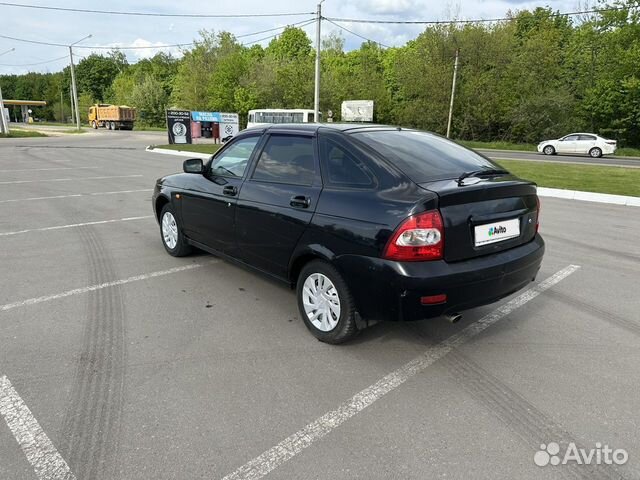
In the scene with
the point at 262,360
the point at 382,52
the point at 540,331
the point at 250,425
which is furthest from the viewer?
the point at 382,52

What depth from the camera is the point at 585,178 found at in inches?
560

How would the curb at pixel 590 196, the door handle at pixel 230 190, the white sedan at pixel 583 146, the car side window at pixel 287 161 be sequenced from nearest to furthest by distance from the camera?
the car side window at pixel 287 161 < the door handle at pixel 230 190 < the curb at pixel 590 196 < the white sedan at pixel 583 146

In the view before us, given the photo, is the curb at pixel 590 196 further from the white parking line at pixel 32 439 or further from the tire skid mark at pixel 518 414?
the white parking line at pixel 32 439

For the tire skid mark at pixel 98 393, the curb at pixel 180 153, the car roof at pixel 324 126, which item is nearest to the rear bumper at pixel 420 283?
the car roof at pixel 324 126

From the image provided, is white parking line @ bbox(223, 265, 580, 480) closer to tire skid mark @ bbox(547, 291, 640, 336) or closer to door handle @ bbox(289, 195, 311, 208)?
tire skid mark @ bbox(547, 291, 640, 336)

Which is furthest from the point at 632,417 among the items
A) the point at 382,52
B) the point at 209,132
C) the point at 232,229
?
the point at 382,52

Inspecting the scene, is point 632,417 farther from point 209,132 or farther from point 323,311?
point 209,132

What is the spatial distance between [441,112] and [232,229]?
39.4m

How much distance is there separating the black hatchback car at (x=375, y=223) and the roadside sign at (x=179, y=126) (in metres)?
23.4

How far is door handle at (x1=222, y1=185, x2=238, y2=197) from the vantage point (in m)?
4.43

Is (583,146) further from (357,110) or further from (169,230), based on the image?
(169,230)

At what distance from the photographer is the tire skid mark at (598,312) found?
400cm

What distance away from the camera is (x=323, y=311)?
3.62 meters

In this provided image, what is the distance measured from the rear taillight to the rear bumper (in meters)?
0.05
